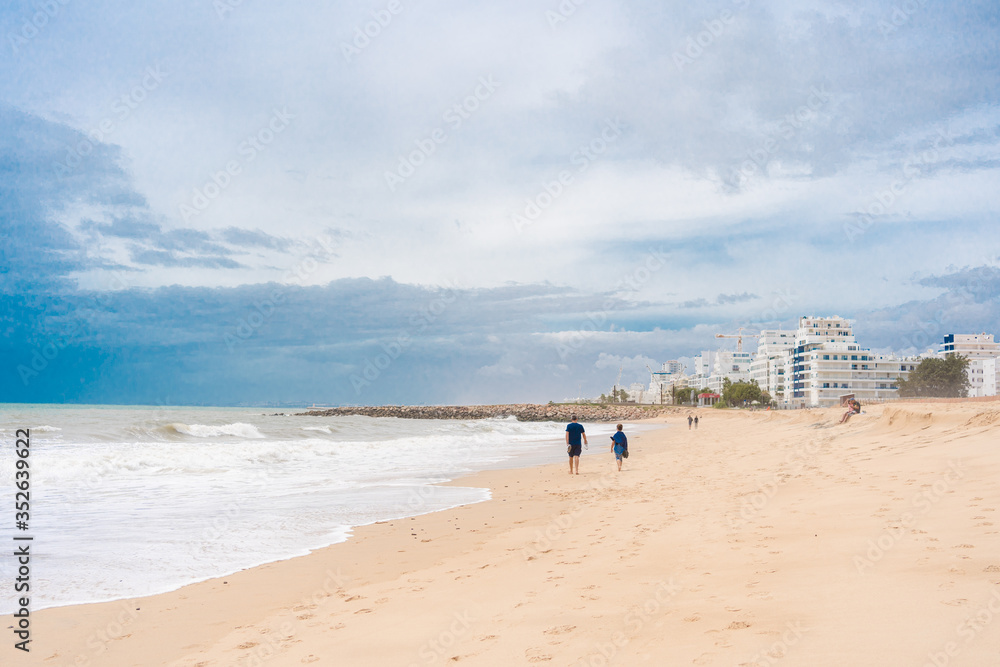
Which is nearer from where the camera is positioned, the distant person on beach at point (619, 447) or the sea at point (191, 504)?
the sea at point (191, 504)

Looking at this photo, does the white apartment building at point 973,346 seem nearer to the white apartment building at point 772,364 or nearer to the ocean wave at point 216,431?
the white apartment building at point 772,364

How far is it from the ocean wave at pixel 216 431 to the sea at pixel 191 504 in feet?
26.8

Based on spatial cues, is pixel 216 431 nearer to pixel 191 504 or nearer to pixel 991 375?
pixel 191 504

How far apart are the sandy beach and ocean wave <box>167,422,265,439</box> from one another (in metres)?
31.9

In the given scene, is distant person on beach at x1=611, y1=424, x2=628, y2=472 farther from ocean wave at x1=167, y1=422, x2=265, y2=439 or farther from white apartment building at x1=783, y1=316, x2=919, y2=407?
white apartment building at x1=783, y1=316, x2=919, y2=407

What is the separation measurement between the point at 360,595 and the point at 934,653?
5.59 metres

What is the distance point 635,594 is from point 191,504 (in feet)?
37.5

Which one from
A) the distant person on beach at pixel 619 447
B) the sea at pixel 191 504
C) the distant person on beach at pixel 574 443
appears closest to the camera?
the sea at pixel 191 504

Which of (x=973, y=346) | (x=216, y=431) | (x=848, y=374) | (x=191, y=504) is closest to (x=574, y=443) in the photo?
(x=191, y=504)

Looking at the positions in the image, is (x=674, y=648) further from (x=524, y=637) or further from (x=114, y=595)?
(x=114, y=595)

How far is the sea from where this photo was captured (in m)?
8.71

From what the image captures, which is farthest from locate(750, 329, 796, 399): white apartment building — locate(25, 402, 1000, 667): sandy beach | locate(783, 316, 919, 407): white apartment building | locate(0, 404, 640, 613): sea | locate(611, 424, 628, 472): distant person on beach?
locate(25, 402, 1000, 667): sandy beach

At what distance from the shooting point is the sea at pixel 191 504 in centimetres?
871

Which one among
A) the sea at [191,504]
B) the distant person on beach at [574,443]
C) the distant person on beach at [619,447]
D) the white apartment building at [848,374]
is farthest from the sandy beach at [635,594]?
the white apartment building at [848,374]
